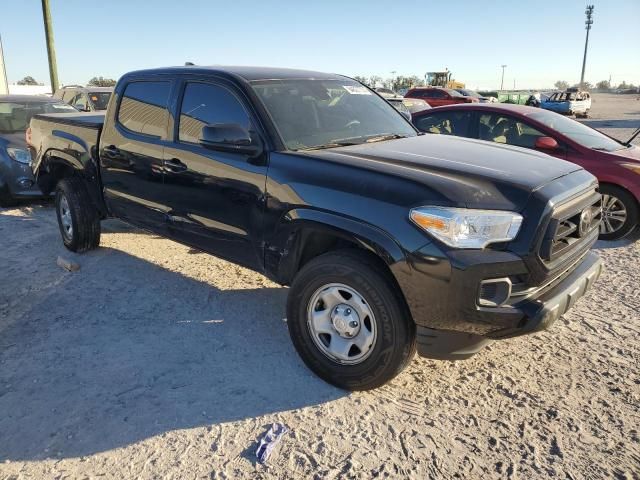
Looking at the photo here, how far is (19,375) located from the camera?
128 inches

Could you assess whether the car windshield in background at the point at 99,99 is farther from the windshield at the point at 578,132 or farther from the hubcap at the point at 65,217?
the windshield at the point at 578,132

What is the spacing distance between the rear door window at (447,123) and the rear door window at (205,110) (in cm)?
393

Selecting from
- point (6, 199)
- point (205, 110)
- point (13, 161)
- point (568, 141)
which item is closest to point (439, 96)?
point (568, 141)

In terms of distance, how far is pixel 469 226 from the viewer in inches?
101

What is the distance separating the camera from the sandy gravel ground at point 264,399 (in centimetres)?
250

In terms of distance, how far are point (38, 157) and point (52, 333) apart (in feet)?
9.56

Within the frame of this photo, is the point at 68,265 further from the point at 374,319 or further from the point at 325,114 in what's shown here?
the point at 374,319

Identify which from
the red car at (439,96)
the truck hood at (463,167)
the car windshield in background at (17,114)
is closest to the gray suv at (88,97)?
the car windshield in background at (17,114)

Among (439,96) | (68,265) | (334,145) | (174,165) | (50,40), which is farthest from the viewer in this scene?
(439,96)

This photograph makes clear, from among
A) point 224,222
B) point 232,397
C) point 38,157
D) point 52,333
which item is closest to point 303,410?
point 232,397

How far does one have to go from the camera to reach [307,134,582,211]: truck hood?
8.66ft

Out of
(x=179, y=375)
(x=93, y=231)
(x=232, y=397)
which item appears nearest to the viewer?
(x=232, y=397)

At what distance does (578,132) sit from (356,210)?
4.96 m

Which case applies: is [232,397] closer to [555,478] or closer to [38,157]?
[555,478]
